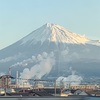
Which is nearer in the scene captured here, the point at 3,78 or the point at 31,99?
the point at 31,99

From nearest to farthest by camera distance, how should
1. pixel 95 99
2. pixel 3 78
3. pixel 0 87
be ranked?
pixel 95 99
pixel 3 78
pixel 0 87

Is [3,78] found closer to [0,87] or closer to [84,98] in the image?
[0,87]

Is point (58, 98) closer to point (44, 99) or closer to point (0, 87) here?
point (44, 99)

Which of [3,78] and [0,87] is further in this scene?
[0,87]

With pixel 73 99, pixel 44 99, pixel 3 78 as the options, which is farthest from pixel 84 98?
pixel 3 78

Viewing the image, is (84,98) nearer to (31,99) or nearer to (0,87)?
(31,99)

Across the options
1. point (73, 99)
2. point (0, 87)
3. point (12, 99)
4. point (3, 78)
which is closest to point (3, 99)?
point (12, 99)

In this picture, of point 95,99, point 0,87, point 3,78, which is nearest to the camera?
point 95,99
